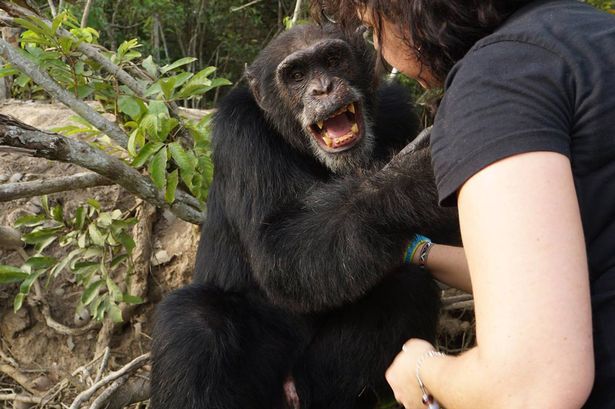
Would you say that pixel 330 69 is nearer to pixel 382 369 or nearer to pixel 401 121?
pixel 401 121

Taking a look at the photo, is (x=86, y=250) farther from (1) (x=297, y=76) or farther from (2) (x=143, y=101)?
(1) (x=297, y=76)

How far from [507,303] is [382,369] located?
2.36m

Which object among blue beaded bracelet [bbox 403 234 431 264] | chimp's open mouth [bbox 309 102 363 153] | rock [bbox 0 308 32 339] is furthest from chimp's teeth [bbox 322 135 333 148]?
rock [bbox 0 308 32 339]

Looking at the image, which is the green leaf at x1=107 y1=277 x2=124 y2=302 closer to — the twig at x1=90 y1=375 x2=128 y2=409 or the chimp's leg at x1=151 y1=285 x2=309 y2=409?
the twig at x1=90 y1=375 x2=128 y2=409

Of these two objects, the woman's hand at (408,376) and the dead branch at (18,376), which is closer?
the woman's hand at (408,376)

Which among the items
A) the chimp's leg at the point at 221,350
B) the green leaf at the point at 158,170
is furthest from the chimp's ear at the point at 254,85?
the chimp's leg at the point at 221,350

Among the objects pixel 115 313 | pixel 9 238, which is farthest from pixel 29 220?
pixel 115 313

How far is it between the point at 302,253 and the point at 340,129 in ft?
3.12

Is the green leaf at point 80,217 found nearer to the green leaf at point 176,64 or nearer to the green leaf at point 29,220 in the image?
the green leaf at point 29,220

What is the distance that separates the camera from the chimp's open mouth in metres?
3.92

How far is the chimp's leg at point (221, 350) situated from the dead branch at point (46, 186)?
3.09 ft

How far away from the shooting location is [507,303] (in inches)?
59.0

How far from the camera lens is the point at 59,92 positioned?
4566mm

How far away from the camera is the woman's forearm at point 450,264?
3.58m
